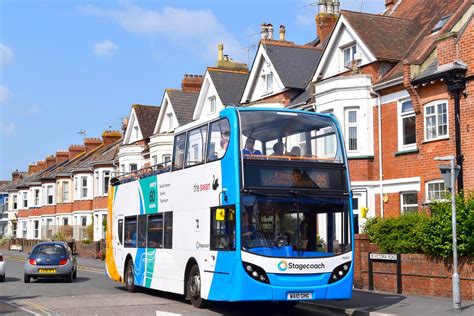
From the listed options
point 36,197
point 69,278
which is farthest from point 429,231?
point 36,197

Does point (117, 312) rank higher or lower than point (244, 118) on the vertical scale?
lower

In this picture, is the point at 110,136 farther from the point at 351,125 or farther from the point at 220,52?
the point at 351,125

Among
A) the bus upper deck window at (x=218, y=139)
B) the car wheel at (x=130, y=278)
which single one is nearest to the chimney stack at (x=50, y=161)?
the car wheel at (x=130, y=278)

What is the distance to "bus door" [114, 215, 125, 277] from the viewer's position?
70.6 feet

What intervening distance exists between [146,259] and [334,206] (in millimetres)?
6937

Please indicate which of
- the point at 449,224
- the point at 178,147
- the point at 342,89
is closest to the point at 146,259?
the point at 178,147

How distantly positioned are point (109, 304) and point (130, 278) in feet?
12.2

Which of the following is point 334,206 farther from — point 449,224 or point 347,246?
point 449,224

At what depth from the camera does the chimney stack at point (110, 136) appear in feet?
207

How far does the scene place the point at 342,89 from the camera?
88.3ft

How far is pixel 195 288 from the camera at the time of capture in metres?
15.9

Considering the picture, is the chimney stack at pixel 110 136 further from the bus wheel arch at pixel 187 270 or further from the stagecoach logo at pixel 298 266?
the stagecoach logo at pixel 298 266

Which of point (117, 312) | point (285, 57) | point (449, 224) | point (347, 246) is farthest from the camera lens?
point (285, 57)

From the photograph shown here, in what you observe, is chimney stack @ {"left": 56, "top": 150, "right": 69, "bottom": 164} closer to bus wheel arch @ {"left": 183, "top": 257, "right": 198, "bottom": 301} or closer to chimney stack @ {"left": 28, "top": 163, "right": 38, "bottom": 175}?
chimney stack @ {"left": 28, "top": 163, "right": 38, "bottom": 175}
